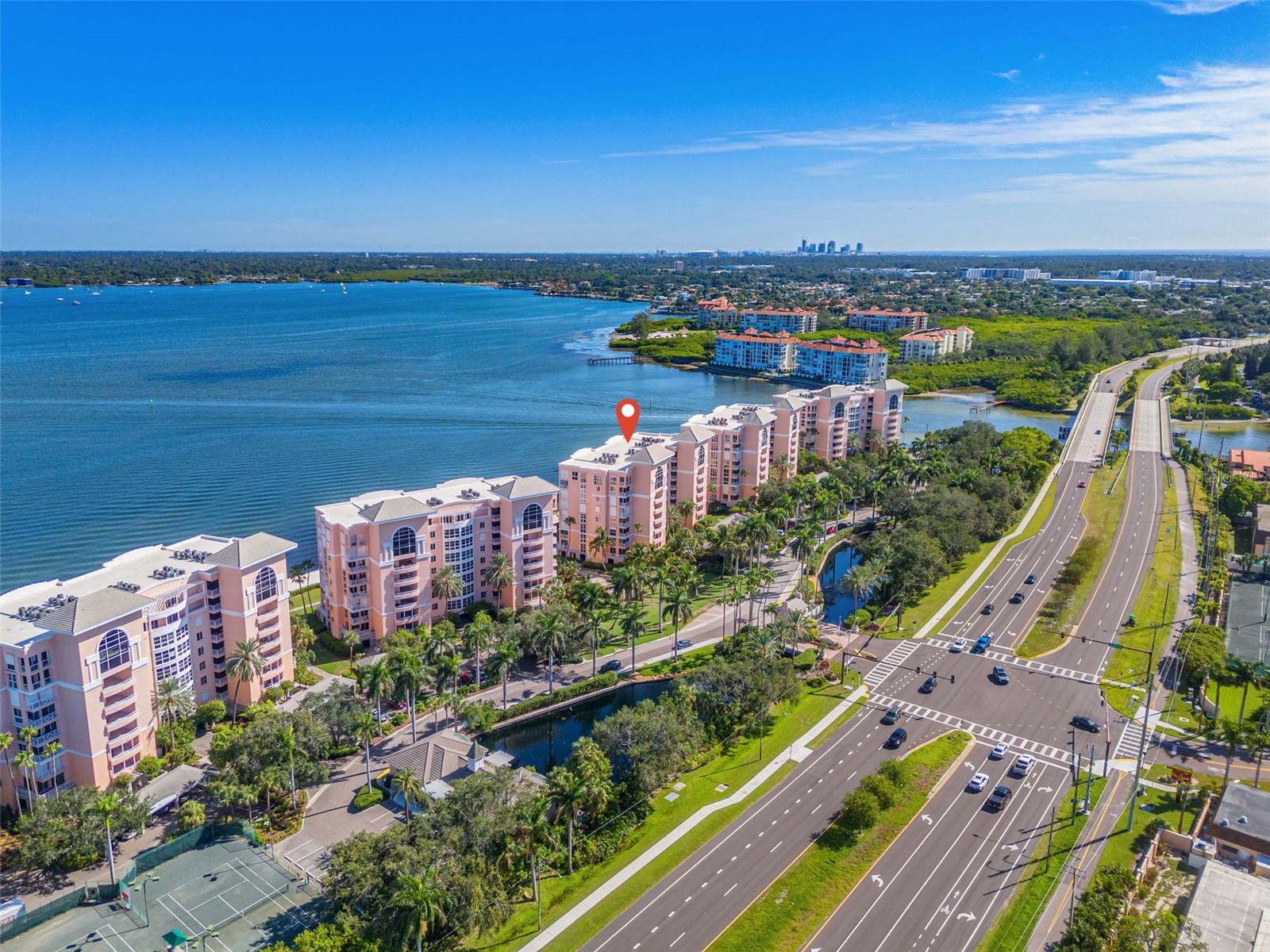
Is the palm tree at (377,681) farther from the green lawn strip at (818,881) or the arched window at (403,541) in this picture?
the green lawn strip at (818,881)

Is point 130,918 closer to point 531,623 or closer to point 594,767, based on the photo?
point 594,767

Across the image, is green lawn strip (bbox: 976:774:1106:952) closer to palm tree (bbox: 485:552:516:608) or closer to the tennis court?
the tennis court

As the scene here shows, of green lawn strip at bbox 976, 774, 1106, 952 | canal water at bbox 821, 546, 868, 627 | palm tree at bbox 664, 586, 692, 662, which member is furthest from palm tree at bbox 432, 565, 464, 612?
green lawn strip at bbox 976, 774, 1106, 952

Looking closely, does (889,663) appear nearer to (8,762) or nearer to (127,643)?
(127,643)

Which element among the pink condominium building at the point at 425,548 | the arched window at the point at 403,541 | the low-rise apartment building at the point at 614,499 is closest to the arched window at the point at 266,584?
the pink condominium building at the point at 425,548

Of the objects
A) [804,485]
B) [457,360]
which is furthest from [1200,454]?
[457,360]

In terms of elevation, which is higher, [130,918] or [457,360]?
[457,360]

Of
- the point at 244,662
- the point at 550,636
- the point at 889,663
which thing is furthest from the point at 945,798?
the point at 244,662
